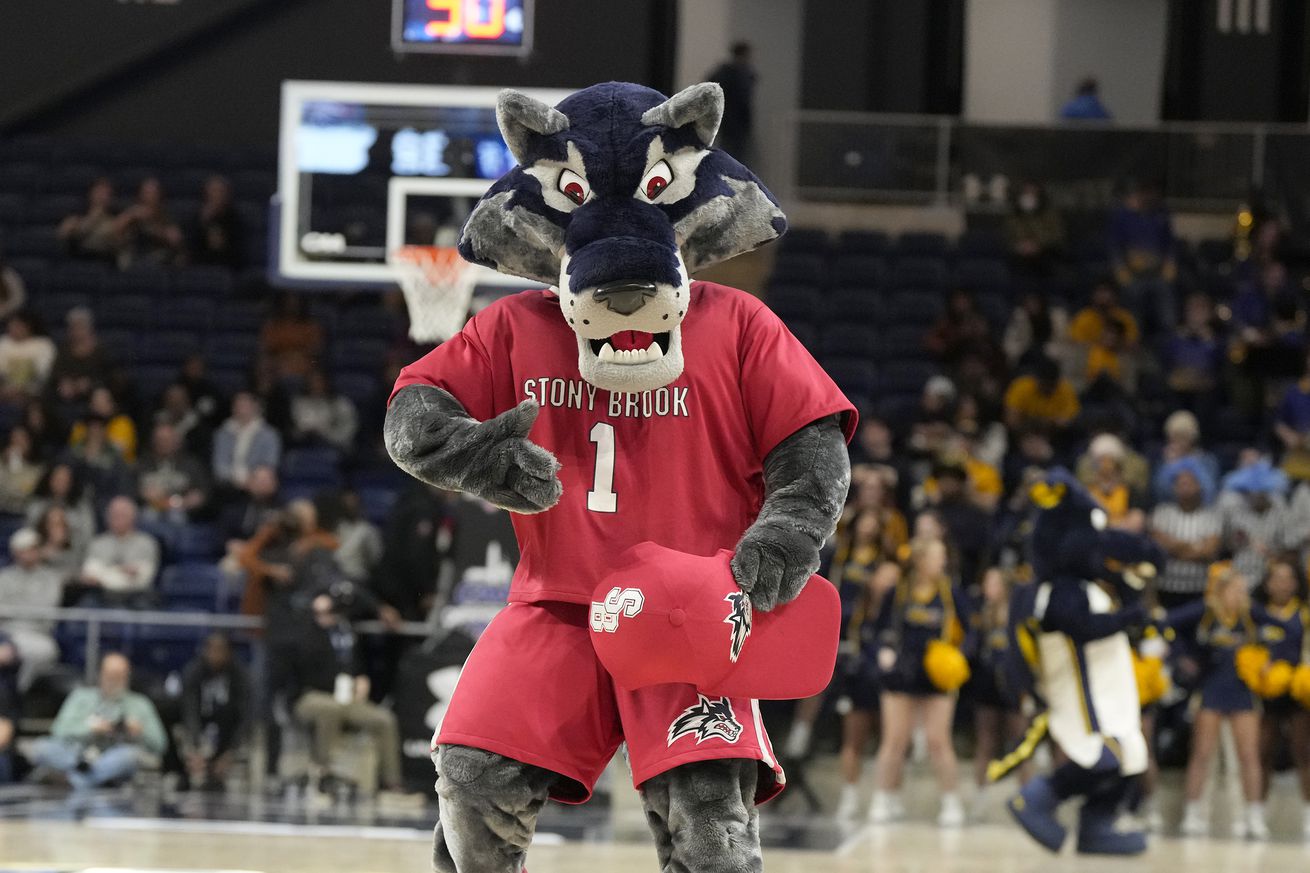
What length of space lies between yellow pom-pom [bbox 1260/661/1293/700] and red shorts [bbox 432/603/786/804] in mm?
7037

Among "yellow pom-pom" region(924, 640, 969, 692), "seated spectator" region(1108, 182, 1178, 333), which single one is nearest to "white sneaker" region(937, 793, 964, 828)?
"yellow pom-pom" region(924, 640, 969, 692)

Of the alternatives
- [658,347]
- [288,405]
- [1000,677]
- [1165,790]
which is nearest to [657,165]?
[658,347]

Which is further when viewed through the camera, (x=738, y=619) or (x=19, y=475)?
(x=19, y=475)

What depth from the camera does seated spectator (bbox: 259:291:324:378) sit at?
46.2ft

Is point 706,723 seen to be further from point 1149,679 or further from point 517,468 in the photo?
point 1149,679

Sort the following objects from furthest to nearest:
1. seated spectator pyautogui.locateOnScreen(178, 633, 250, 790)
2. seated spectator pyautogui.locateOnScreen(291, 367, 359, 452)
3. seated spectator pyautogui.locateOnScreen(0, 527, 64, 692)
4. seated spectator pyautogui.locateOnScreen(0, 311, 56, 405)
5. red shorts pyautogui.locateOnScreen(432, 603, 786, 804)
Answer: seated spectator pyautogui.locateOnScreen(0, 311, 56, 405), seated spectator pyautogui.locateOnScreen(291, 367, 359, 452), seated spectator pyautogui.locateOnScreen(0, 527, 64, 692), seated spectator pyautogui.locateOnScreen(178, 633, 250, 790), red shorts pyautogui.locateOnScreen(432, 603, 786, 804)

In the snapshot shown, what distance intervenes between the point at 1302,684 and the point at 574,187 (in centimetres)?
747

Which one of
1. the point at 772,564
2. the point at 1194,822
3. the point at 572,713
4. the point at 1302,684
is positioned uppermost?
the point at 772,564

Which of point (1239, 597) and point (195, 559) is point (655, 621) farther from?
point (195, 559)

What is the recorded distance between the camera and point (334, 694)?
10188 mm

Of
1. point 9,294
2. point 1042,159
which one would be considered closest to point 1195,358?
point 1042,159

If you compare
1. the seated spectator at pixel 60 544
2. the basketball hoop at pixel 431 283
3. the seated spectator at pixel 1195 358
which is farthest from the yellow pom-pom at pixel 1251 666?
the seated spectator at pixel 60 544

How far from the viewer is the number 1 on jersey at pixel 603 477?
3.61 metres

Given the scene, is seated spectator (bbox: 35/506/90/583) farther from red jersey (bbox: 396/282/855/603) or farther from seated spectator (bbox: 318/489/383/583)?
red jersey (bbox: 396/282/855/603)
